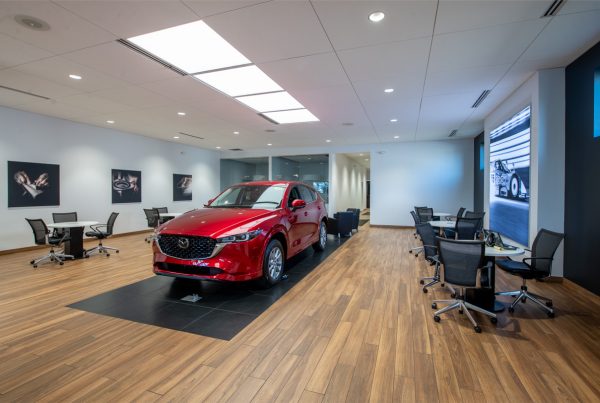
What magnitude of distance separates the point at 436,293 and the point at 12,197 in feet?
27.5

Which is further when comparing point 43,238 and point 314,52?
point 43,238

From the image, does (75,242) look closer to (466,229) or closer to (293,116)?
(293,116)

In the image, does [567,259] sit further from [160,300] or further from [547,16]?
[160,300]

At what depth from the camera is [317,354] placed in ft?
7.52

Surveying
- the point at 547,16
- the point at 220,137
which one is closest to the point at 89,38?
the point at 547,16

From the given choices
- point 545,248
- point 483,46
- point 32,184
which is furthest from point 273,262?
point 32,184

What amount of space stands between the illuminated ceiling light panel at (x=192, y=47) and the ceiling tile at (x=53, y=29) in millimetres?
402

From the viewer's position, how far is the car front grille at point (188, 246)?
329 cm

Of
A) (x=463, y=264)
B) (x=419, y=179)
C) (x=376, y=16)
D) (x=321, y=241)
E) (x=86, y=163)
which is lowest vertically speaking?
(x=321, y=241)

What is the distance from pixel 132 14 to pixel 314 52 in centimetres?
196

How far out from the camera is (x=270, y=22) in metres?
2.87

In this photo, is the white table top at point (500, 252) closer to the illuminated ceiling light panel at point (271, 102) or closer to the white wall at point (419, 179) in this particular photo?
the illuminated ceiling light panel at point (271, 102)

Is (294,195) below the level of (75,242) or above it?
above

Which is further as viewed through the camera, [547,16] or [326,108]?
[326,108]
